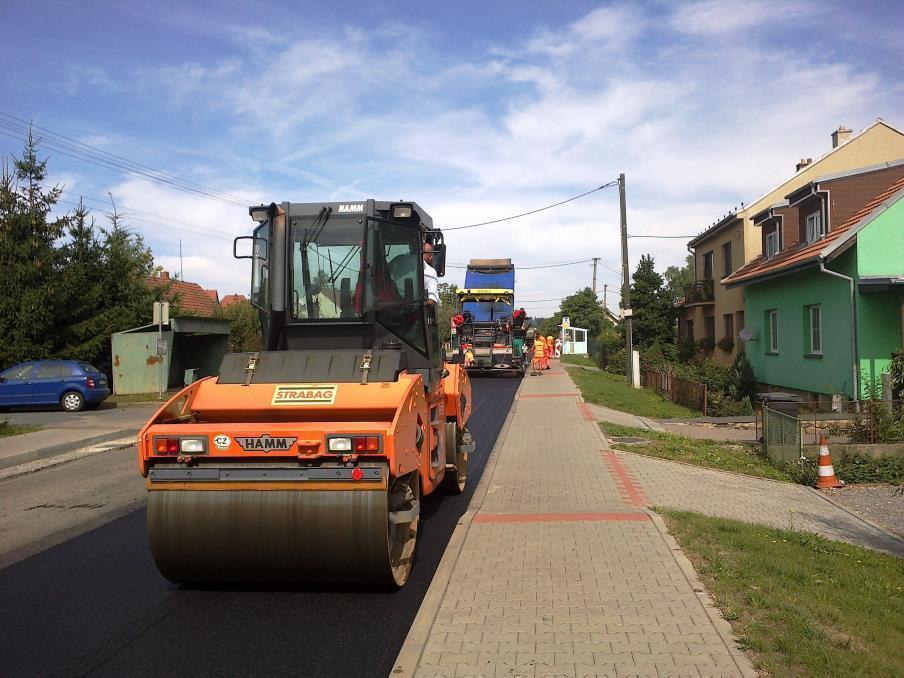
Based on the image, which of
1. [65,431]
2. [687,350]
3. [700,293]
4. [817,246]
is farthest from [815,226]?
[65,431]

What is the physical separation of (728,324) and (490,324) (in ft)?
29.8

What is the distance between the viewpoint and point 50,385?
19.1 m

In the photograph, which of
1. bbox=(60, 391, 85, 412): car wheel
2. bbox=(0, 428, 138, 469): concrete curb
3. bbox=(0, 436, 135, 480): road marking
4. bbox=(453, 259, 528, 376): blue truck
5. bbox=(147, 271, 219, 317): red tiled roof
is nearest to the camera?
bbox=(0, 436, 135, 480): road marking

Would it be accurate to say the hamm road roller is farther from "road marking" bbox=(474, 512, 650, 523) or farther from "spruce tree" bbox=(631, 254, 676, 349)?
"spruce tree" bbox=(631, 254, 676, 349)

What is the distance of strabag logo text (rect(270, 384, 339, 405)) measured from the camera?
17.0 feet

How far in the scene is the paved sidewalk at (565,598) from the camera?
155 inches

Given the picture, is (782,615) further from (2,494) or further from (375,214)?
(2,494)

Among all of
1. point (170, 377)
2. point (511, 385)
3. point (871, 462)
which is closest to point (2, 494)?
point (871, 462)

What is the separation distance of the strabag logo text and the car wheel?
16278mm

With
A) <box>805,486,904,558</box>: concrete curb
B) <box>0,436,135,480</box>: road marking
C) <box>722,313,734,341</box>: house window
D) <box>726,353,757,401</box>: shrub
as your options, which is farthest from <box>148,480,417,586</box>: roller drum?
<box>722,313,734,341</box>: house window

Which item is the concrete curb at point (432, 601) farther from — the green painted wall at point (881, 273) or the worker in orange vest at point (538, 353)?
the worker in orange vest at point (538, 353)

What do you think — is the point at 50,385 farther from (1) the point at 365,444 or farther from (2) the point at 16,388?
(1) the point at 365,444

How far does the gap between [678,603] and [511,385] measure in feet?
67.5

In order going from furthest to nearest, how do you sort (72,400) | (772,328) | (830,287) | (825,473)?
(772,328)
(72,400)
(830,287)
(825,473)
